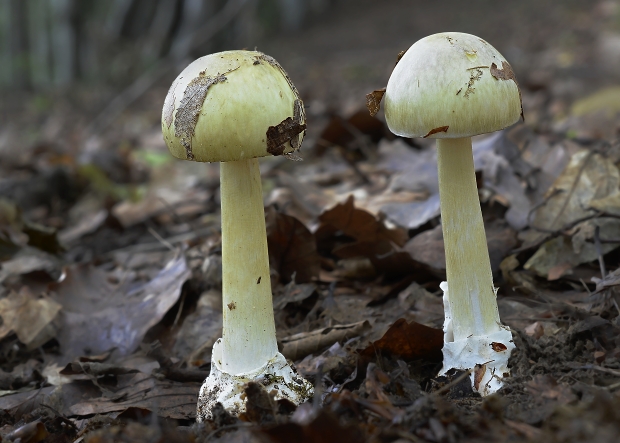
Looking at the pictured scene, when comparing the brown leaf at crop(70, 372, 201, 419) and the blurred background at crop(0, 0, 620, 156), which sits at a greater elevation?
the blurred background at crop(0, 0, 620, 156)

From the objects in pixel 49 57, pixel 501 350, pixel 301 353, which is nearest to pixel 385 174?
pixel 301 353

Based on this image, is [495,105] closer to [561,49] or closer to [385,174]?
[385,174]

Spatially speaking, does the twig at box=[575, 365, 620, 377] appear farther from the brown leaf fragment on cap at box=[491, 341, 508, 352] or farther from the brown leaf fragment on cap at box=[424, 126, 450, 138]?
the brown leaf fragment on cap at box=[424, 126, 450, 138]

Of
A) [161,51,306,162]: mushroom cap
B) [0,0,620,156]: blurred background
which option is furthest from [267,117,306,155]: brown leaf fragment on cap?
[0,0,620,156]: blurred background

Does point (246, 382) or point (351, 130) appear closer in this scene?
point (246, 382)

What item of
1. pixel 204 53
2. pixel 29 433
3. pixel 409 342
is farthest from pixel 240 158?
pixel 204 53

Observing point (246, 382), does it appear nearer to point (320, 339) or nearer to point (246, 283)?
point (246, 283)

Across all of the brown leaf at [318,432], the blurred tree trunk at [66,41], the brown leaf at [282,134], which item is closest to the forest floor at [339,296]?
the brown leaf at [318,432]
